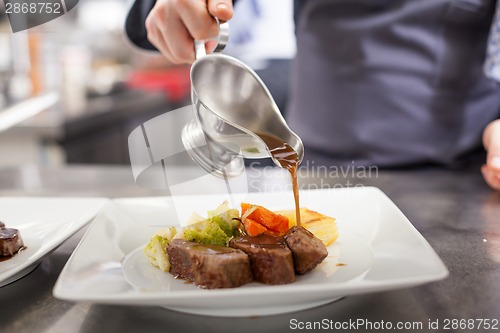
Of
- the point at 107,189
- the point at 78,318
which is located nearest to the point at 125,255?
the point at 78,318

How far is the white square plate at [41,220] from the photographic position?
967 mm

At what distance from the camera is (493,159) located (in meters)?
1.43

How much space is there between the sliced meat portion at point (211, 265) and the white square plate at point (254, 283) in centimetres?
2

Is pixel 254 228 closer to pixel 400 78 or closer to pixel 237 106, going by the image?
pixel 237 106

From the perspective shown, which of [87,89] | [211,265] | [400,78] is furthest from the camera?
[87,89]

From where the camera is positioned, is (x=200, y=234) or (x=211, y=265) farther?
(x=200, y=234)

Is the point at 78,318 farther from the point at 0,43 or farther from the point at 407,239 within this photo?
the point at 0,43

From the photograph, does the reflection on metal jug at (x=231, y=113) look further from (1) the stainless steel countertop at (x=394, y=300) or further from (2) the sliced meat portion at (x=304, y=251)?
(1) the stainless steel countertop at (x=394, y=300)

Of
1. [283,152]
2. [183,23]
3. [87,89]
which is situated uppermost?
[183,23]

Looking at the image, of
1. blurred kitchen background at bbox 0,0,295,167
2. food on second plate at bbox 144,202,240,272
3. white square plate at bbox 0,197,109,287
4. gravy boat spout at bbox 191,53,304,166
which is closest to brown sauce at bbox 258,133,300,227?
gravy boat spout at bbox 191,53,304,166

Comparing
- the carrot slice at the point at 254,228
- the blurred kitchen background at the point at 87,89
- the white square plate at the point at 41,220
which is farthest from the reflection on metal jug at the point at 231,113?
the blurred kitchen background at the point at 87,89

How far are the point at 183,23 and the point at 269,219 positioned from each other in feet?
1.71

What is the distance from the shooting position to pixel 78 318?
83 centimetres

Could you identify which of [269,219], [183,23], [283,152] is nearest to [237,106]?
[283,152]
